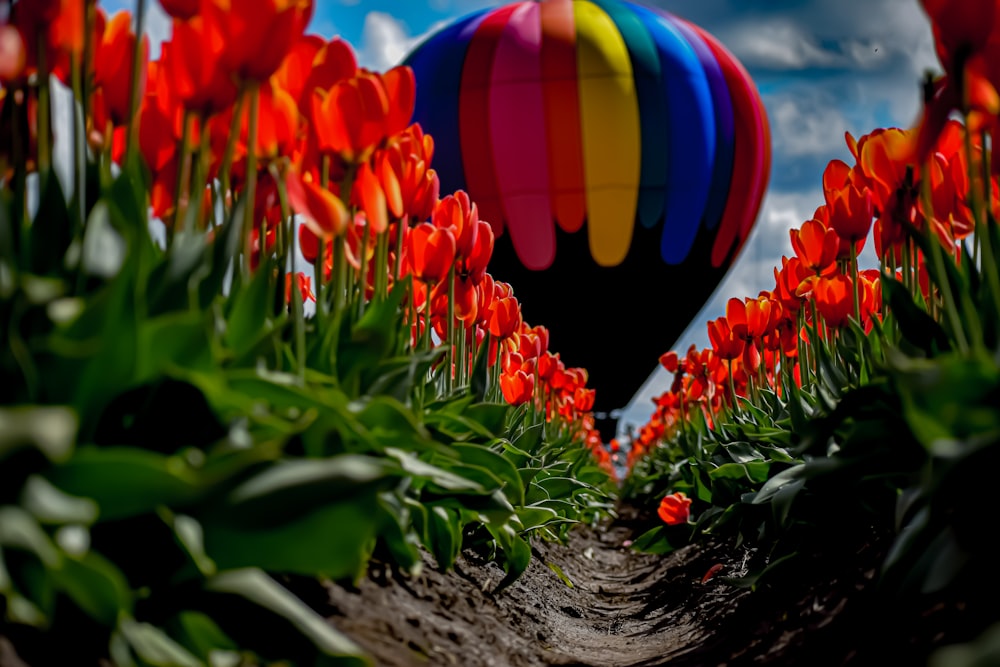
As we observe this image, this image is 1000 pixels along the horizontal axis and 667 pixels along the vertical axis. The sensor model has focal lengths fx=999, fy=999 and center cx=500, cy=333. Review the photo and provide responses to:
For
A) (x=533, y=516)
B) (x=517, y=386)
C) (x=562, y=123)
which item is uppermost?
(x=562, y=123)

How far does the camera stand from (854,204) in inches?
161

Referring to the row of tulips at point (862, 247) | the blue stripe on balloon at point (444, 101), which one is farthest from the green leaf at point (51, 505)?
the blue stripe on balloon at point (444, 101)

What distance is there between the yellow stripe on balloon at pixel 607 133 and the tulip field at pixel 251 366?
16169 mm

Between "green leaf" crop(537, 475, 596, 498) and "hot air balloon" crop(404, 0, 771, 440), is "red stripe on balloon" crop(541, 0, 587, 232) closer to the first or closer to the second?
"hot air balloon" crop(404, 0, 771, 440)

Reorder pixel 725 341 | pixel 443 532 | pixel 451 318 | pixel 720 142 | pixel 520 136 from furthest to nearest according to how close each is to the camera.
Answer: pixel 720 142, pixel 520 136, pixel 725 341, pixel 451 318, pixel 443 532

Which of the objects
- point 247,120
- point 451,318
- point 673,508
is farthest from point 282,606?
point 673,508

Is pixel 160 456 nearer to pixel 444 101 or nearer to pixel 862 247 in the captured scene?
pixel 862 247

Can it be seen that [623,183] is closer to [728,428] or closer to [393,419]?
[728,428]

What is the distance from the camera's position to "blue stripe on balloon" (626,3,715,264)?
1984cm

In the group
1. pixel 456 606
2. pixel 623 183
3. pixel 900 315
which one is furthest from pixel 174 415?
pixel 623 183

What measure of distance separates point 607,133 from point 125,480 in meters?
18.4

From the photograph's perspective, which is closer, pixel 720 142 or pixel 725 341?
pixel 725 341

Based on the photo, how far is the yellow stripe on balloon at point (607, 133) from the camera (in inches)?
765

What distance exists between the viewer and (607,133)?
63.9 ft
